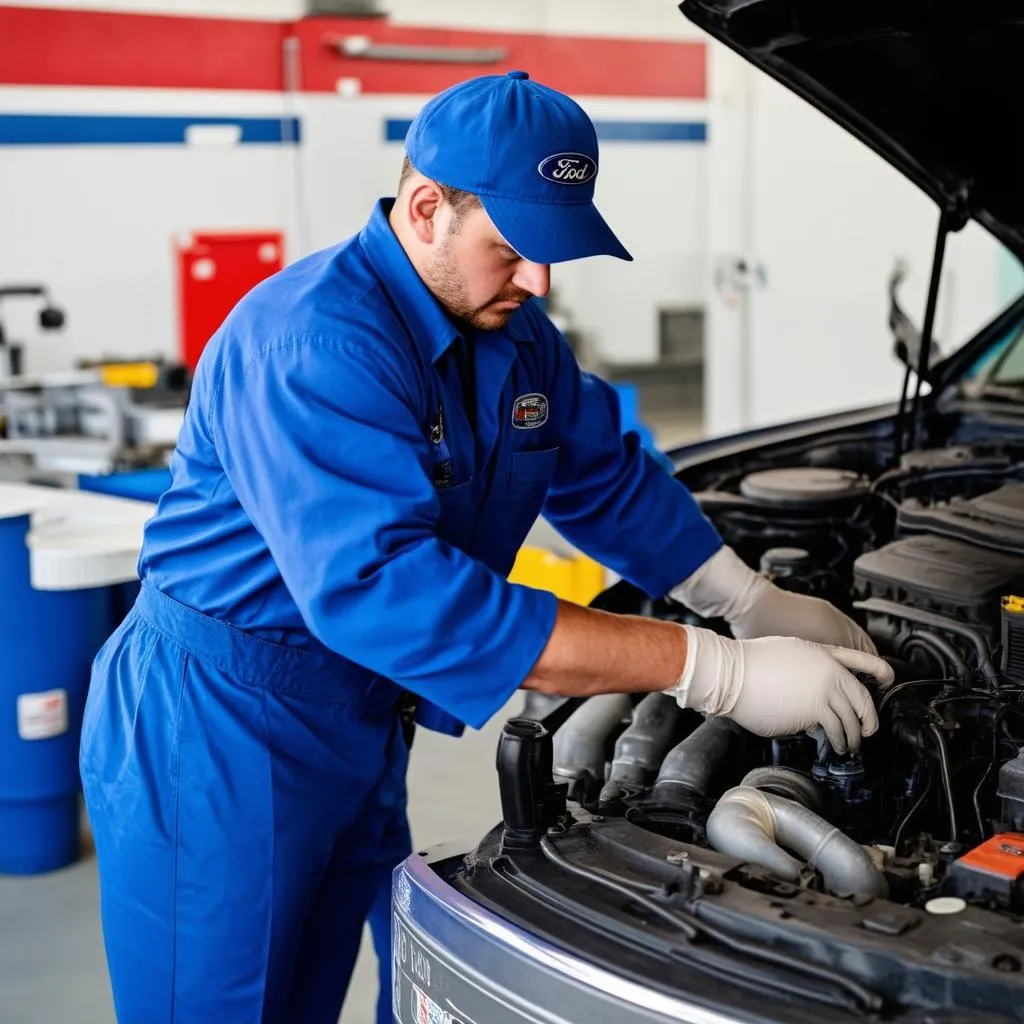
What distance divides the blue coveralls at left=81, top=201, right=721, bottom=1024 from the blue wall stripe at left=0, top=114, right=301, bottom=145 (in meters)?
5.04

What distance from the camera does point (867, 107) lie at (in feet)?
7.39

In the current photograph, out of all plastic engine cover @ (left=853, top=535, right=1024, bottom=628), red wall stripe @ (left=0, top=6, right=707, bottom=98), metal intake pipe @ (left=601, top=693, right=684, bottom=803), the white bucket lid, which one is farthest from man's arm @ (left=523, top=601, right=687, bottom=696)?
red wall stripe @ (left=0, top=6, right=707, bottom=98)

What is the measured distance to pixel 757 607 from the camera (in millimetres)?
2043

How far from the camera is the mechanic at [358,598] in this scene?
150 cm

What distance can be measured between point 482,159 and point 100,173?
17.9 ft

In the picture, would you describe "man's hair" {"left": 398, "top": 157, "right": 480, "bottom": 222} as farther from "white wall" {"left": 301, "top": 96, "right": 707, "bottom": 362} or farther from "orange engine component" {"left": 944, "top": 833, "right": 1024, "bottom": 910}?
"white wall" {"left": 301, "top": 96, "right": 707, "bottom": 362}

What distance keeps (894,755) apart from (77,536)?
2055mm

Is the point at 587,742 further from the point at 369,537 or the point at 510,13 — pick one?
the point at 510,13

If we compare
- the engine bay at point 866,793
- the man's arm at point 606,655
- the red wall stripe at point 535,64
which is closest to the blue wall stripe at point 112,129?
the red wall stripe at point 535,64

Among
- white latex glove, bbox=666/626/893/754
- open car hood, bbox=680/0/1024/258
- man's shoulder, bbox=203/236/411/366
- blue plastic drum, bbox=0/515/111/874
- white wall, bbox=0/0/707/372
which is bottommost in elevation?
blue plastic drum, bbox=0/515/111/874

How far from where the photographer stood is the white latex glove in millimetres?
1615

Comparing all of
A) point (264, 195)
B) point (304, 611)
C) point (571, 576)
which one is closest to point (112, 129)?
point (264, 195)

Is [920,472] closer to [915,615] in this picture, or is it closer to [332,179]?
[915,615]

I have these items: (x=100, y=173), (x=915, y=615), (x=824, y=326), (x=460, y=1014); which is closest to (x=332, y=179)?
(x=100, y=173)
